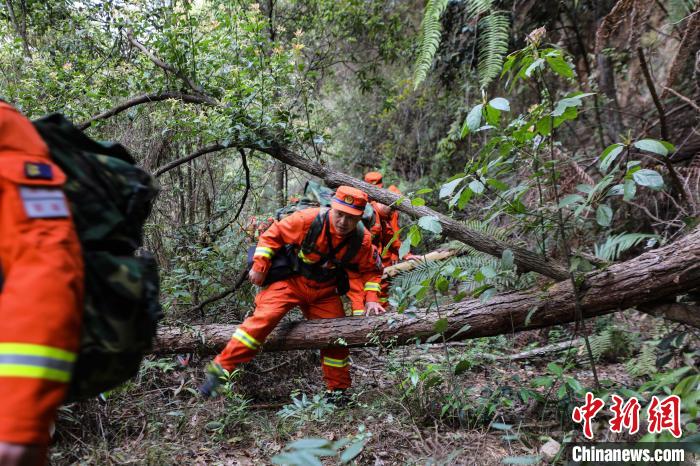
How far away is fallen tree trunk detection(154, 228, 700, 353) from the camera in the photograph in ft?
9.77

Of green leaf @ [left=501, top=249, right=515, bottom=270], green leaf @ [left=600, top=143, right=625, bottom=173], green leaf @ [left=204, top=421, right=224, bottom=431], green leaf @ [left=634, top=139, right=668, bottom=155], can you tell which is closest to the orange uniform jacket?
green leaf @ [left=204, top=421, right=224, bottom=431]

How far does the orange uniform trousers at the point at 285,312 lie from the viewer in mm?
3895

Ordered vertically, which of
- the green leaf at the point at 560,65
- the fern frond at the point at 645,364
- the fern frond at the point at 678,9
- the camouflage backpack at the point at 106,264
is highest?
the fern frond at the point at 678,9

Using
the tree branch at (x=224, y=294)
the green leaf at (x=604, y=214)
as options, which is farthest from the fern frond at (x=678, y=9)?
the tree branch at (x=224, y=294)

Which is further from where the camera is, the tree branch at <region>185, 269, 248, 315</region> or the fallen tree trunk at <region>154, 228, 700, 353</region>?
the tree branch at <region>185, 269, 248, 315</region>

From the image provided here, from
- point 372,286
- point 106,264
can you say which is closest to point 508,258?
point 372,286

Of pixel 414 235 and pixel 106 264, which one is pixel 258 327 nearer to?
pixel 414 235

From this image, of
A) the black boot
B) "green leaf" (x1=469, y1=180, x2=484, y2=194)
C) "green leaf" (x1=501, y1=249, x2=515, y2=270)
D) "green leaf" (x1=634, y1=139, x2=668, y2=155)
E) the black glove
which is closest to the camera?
"green leaf" (x1=634, y1=139, x2=668, y2=155)

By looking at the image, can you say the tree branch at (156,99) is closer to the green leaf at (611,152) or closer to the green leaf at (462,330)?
the green leaf at (462,330)

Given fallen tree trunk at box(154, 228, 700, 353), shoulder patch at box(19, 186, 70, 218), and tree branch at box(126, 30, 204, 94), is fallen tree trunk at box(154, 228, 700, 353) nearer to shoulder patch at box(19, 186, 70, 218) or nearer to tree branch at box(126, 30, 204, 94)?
tree branch at box(126, 30, 204, 94)

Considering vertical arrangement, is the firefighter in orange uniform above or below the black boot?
above

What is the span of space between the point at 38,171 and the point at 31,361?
51 centimetres

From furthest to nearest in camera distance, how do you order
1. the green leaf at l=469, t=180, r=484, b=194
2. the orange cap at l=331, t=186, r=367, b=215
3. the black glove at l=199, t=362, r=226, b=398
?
1. the orange cap at l=331, t=186, r=367, b=215
2. the black glove at l=199, t=362, r=226, b=398
3. the green leaf at l=469, t=180, r=484, b=194

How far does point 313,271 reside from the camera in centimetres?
431
